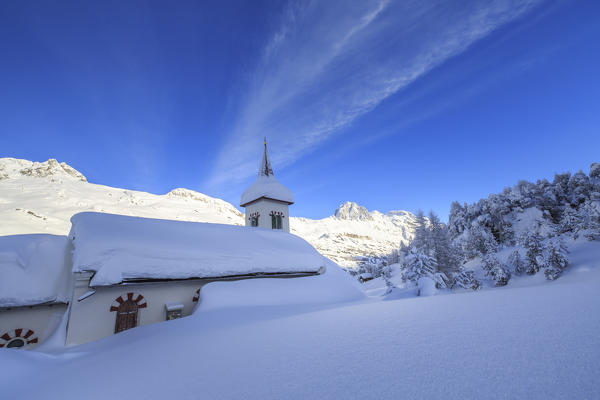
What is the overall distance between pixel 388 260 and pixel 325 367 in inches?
1875

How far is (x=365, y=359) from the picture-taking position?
252cm

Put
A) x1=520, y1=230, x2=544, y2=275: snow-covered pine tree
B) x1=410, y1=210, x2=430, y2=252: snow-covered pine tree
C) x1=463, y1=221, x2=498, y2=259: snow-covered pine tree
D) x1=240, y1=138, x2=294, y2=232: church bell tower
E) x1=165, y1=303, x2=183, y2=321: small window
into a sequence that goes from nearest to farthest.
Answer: x1=165, y1=303, x2=183, y2=321: small window
x1=240, y1=138, x2=294, y2=232: church bell tower
x1=520, y1=230, x2=544, y2=275: snow-covered pine tree
x1=410, y1=210, x2=430, y2=252: snow-covered pine tree
x1=463, y1=221, x2=498, y2=259: snow-covered pine tree

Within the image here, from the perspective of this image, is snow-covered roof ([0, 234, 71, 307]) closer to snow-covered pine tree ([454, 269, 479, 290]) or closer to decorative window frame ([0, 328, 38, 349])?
decorative window frame ([0, 328, 38, 349])

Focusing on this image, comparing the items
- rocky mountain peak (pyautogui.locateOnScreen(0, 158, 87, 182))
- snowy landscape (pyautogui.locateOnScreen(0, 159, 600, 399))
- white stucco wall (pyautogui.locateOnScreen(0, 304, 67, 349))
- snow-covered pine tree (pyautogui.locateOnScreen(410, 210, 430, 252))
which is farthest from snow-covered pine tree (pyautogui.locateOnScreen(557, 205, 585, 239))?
rocky mountain peak (pyautogui.locateOnScreen(0, 158, 87, 182))

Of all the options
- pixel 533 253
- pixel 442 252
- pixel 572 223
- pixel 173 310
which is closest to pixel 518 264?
pixel 533 253

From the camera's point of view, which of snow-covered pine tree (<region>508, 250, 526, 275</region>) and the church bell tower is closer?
the church bell tower

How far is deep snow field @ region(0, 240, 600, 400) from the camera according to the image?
1835 millimetres

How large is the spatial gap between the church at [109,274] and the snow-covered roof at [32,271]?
22mm

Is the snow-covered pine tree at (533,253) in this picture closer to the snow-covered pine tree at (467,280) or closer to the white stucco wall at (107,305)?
the snow-covered pine tree at (467,280)

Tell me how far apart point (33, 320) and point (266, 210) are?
13850 millimetres

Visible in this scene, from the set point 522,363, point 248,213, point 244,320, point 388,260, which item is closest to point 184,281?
point 244,320

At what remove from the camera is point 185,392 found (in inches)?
107

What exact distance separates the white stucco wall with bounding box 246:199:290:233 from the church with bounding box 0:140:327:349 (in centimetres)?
775

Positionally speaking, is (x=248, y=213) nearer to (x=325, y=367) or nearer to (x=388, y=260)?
(x=325, y=367)
